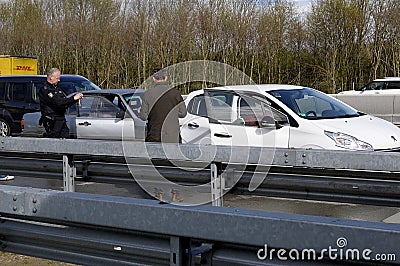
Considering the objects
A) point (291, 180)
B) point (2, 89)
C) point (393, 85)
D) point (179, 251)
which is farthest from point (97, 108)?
point (393, 85)

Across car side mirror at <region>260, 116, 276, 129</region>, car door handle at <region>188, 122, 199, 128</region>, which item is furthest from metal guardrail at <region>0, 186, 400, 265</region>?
car door handle at <region>188, 122, 199, 128</region>

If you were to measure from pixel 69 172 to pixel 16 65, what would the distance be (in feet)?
71.6

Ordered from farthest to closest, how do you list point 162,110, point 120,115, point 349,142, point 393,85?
point 393,85
point 120,115
point 349,142
point 162,110

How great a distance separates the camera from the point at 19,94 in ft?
63.6

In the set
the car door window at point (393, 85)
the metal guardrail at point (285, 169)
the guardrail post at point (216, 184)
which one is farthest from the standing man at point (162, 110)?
the car door window at point (393, 85)

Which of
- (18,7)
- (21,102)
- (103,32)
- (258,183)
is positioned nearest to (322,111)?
(258,183)

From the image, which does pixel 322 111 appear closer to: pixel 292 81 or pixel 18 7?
pixel 292 81

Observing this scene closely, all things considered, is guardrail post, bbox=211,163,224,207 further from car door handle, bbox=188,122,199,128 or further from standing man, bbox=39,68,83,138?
standing man, bbox=39,68,83,138

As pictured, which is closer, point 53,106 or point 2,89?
point 53,106

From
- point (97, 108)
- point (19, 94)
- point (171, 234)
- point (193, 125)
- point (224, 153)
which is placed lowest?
point (171, 234)

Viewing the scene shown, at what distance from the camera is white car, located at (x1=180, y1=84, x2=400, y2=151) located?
32.3 ft

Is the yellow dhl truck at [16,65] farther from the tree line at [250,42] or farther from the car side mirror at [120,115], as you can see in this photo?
the car side mirror at [120,115]

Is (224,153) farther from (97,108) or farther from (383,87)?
(383,87)

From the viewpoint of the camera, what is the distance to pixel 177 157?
24.3 ft
